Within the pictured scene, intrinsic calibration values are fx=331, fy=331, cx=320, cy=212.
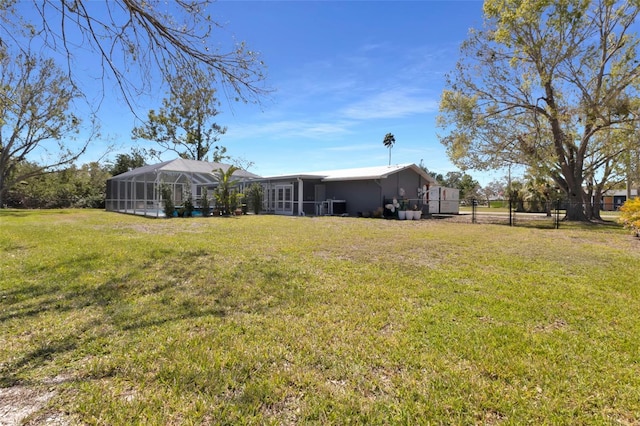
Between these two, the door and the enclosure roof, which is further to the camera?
the door

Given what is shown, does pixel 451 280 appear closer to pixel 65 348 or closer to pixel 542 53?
pixel 65 348

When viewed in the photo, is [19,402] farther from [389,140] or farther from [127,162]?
[389,140]

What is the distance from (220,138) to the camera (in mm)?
37656

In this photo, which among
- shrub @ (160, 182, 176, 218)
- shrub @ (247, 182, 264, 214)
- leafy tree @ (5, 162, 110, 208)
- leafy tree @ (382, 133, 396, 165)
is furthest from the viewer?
leafy tree @ (382, 133, 396, 165)

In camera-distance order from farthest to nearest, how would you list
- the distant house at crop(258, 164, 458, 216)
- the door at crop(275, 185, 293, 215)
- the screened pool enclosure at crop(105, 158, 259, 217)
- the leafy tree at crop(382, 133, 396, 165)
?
the leafy tree at crop(382, 133, 396, 165)
the door at crop(275, 185, 293, 215)
the distant house at crop(258, 164, 458, 216)
the screened pool enclosure at crop(105, 158, 259, 217)

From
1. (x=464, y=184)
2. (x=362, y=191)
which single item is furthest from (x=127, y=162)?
(x=464, y=184)

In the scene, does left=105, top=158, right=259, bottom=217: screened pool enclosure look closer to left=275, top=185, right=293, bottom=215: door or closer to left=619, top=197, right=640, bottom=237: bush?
left=275, top=185, right=293, bottom=215: door

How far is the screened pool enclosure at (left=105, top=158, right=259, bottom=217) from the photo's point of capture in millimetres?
19719

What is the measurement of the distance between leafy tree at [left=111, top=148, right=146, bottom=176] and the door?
20.5 metres

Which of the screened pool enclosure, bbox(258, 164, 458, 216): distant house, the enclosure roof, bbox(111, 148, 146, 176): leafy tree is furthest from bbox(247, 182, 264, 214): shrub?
bbox(111, 148, 146, 176): leafy tree

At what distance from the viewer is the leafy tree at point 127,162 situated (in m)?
34.7

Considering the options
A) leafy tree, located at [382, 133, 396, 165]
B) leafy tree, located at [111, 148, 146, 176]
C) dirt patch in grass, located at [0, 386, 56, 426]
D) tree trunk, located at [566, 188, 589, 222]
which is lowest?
dirt patch in grass, located at [0, 386, 56, 426]

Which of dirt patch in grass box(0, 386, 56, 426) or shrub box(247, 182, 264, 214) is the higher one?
shrub box(247, 182, 264, 214)

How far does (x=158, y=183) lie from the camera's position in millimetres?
19234
